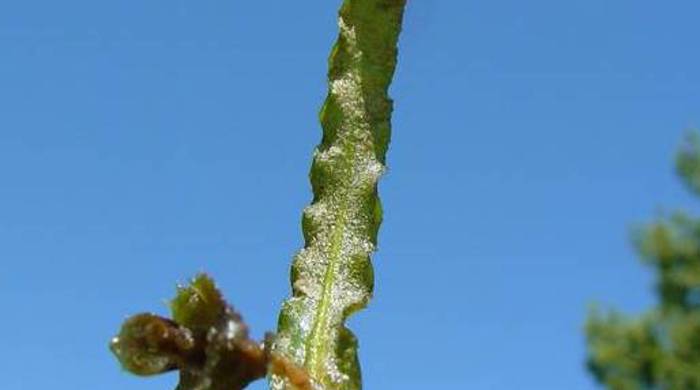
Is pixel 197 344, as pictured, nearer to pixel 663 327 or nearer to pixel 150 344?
pixel 150 344

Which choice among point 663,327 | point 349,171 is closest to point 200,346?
point 349,171

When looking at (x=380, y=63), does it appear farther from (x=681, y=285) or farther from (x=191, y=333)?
(x=681, y=285)

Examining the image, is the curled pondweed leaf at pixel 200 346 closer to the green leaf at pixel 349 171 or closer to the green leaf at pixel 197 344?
the green leaf at pixel 197 344

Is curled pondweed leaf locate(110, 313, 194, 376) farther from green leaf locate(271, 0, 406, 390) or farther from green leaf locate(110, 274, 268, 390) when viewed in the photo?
green leaf locate(271, 0, 406, 390)

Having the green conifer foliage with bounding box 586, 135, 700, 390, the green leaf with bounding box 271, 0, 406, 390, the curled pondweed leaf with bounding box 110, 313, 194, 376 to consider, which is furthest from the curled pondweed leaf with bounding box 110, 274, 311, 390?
the green conifer foliage with bounding box 586, 135, 700, 390

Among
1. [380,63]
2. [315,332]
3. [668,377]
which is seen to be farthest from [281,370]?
[668,377]

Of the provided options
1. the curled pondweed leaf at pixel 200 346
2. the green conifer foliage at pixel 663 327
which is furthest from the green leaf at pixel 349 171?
the green conifer foliage at pixel 663 327
